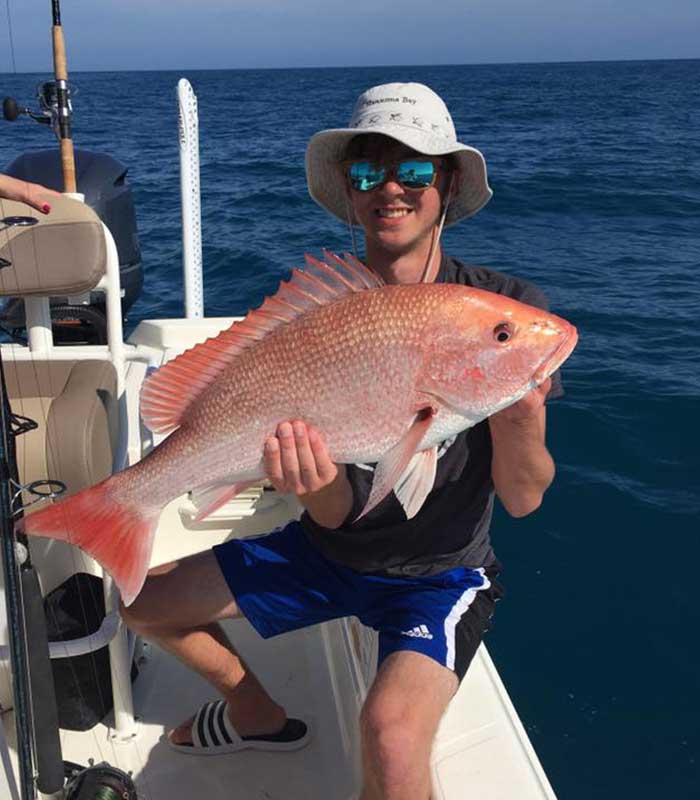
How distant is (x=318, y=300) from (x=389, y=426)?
32cm

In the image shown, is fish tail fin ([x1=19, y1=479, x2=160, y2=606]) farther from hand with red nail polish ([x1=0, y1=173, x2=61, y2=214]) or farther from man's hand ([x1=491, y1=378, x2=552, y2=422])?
hand with red nail polish ([x1=0, y1=173, x2=61, y2=214])

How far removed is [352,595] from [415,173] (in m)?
1.17

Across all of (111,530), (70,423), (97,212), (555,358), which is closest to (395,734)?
(111,530)

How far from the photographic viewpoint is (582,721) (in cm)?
353

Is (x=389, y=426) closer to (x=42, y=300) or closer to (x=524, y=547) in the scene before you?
(x=42, y=300)

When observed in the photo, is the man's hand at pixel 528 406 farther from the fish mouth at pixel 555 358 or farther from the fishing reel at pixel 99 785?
the fishing reel at pixel 99 785

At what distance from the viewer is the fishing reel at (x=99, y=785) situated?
2115 mm

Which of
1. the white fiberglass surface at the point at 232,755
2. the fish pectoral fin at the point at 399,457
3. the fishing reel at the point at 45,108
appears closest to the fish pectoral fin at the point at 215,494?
the fish pectoral fin at the point at 399,457

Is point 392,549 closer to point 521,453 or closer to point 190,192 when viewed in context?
point 521,453

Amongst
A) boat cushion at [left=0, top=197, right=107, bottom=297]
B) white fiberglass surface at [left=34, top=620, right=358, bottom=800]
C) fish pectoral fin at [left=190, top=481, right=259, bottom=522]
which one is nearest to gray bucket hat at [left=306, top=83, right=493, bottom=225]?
boat cushion at [left=0, top=197, right=107, bottom=297]

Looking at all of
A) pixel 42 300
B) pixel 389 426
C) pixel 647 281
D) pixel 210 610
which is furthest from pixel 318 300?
pixel 647 281

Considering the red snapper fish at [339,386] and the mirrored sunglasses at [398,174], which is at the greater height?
the mirrored sunglasses at [398,174]

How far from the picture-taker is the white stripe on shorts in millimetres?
2125

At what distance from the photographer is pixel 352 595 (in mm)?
2346
